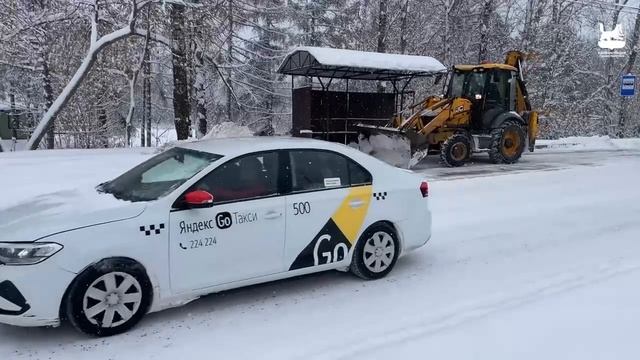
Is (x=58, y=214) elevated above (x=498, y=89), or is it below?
below

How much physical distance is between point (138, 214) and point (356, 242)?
2106 millimetres

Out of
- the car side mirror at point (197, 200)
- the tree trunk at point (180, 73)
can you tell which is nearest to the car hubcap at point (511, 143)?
the tree trunk at point (180, 73)

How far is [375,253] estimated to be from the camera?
16.9ft

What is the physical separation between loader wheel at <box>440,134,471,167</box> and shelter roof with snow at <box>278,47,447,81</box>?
103 inches

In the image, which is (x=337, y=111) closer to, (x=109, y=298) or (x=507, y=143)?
(x=507, y=143)

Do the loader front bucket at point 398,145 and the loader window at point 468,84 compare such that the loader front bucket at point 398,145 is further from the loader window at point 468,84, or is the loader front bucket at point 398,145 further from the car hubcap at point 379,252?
the car hubcap at point 379,252

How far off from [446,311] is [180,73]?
44.8 feet

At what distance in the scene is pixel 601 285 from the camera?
16.4 ft

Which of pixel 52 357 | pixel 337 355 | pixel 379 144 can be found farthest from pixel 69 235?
pixel 379 144

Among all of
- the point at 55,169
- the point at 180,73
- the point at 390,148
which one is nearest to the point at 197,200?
the point at 55,169

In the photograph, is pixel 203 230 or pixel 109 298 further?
pixel 203 230

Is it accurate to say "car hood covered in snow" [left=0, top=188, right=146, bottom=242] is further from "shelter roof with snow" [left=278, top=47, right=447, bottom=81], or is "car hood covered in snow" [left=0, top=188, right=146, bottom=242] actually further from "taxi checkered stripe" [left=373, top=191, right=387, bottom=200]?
"shelter roof with snow" [left=278, top=47, right=447, bottom=81]

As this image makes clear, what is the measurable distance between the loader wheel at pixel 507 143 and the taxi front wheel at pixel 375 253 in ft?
34.8

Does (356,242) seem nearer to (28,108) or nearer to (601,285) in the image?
(601,285)
